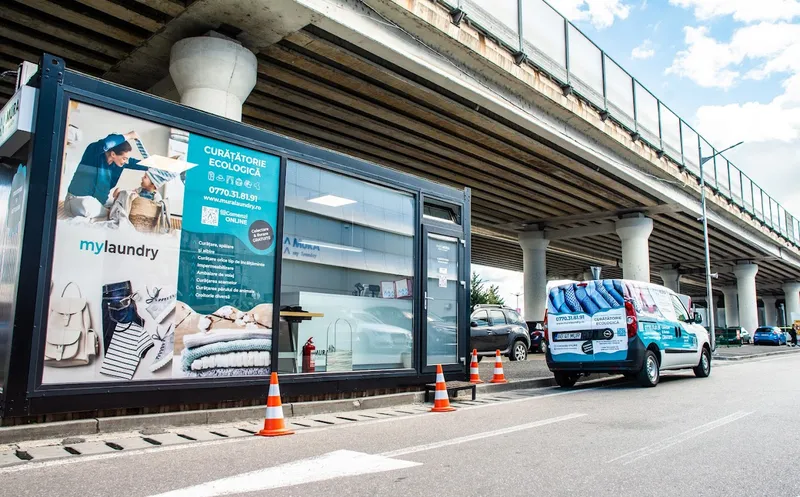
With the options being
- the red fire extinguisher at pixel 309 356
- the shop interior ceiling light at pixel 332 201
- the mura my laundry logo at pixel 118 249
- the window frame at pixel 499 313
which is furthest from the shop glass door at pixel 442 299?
the window frame at pixel 499 313

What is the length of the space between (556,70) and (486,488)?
1506cm

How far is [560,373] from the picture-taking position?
11633 millimetres

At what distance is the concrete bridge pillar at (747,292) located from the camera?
4647cm

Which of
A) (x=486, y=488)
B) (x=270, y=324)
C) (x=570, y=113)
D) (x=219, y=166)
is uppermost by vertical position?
(x=570, y=113)

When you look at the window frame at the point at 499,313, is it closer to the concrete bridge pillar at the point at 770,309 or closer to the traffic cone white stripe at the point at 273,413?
the traffic cone white stripe at the point at 273,413

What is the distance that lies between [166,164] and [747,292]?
5036cm

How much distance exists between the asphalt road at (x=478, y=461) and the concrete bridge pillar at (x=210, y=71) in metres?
7.29

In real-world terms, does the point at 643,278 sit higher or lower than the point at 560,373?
higher

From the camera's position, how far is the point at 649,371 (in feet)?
36.6

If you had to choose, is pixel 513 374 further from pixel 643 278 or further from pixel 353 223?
pixel 643 278

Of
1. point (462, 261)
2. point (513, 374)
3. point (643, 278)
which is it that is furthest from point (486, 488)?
point (643, 278)

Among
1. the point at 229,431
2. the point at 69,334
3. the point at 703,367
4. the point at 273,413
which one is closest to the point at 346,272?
the point at 273,413

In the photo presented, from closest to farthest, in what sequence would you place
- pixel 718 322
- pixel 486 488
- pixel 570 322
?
pixel 486 488 < pixel 570 322 < pixel 718 322

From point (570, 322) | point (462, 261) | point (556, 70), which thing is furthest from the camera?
point (556, 70)
